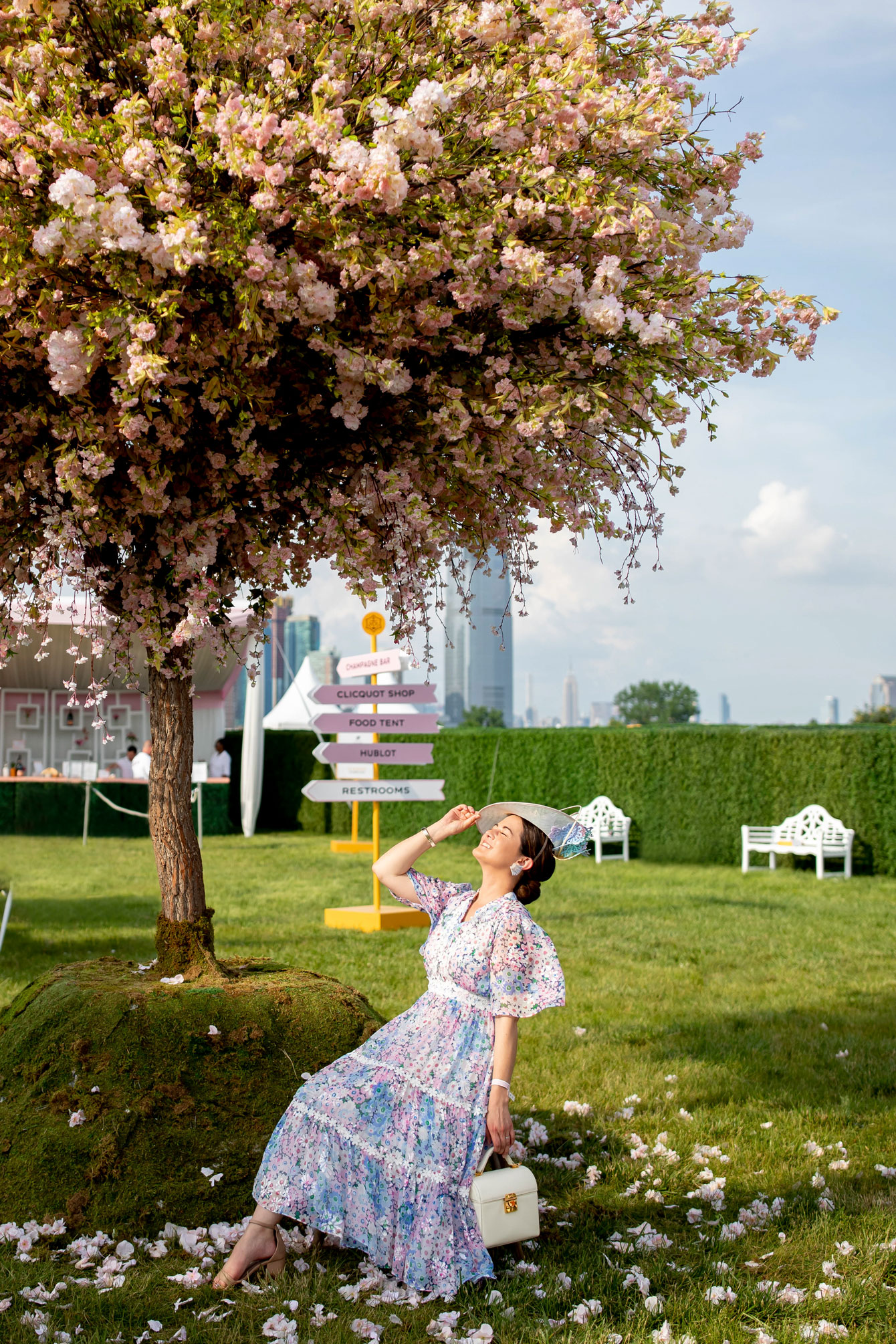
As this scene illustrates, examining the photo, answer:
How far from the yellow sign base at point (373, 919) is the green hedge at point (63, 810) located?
32.0ft

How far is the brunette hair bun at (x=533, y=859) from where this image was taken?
3754 millimetres

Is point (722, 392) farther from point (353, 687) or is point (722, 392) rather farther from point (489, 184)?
point (353, 687)

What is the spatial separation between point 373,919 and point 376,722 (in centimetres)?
184

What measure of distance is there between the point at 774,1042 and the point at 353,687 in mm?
4524

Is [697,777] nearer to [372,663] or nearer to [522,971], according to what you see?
[372,663]

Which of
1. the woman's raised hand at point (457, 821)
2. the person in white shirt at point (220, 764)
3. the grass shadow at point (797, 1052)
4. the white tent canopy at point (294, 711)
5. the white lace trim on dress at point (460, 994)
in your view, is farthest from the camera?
the white tent canopy at point (294, 711)

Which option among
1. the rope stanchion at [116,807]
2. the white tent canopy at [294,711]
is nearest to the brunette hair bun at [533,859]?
the rope stanchion at [116,807]

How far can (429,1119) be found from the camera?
348 centimetres

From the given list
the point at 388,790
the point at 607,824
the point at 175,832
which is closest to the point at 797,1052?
the point at 175,832

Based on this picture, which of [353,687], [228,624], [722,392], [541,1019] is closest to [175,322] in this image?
[228,624]

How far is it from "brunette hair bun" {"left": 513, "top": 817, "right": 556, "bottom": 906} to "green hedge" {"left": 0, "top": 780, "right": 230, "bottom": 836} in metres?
16.4

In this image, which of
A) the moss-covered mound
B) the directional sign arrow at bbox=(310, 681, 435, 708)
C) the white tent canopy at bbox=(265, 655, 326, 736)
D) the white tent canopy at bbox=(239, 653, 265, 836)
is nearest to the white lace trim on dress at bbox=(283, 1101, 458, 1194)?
the moss-covered mound

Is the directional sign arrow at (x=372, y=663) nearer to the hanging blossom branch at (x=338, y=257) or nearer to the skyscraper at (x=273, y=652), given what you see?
the skyscraper at (x=273, y=652)

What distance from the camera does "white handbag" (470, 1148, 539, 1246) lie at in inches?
132
